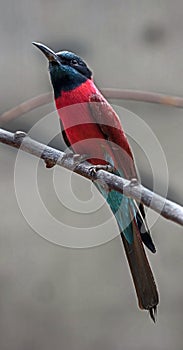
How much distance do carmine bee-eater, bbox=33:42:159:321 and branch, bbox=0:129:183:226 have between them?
4cm

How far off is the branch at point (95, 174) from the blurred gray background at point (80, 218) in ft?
2.14

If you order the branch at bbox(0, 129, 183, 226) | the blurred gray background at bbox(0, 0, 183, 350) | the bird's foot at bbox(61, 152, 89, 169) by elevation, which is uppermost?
the branch at bbox(0, 129, 183, 226)

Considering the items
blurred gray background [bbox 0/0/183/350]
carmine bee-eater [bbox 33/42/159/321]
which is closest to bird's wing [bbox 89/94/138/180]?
carmine bee-eater [bbox 33/42/159/321]

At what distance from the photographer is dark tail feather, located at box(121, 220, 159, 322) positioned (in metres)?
0.60

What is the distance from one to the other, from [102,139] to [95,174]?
0.40ft

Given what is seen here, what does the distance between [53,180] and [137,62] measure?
33 cm

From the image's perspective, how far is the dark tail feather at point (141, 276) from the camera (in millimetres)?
596

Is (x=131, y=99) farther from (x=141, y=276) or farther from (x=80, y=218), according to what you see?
(x=80, y=218)

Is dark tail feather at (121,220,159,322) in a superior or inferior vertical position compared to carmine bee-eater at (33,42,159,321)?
inferior

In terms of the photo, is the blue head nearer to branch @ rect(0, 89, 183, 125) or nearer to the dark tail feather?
branch @ rect(0, 89, 183, 125)

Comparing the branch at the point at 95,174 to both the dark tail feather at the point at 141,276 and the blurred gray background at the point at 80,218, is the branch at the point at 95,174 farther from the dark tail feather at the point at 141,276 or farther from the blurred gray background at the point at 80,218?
the blurred gray background at the point at 80,218

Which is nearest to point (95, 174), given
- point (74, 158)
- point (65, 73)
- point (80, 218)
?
point (74, 158)

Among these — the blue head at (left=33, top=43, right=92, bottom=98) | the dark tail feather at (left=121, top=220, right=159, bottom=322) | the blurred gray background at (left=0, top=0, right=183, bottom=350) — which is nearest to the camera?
the dark tail feather at (left=121, top=220, right=159, bottom=322)

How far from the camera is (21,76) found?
4.30 feet
